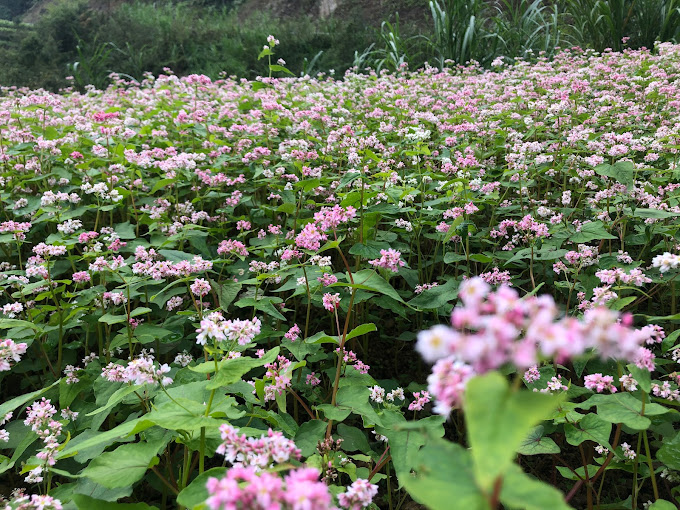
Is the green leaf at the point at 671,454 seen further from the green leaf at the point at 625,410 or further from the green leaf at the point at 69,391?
the green leaf at the point at 69,391

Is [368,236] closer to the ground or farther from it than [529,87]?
closer to the ground

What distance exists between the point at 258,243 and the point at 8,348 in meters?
1.79

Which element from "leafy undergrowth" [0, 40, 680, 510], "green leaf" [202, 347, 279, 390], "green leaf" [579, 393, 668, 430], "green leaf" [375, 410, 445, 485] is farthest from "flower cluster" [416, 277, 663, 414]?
"green leaf" [579, 393, 668, 430]

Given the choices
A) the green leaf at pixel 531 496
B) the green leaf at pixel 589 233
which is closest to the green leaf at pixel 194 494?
the green leaf at pixel 531 496

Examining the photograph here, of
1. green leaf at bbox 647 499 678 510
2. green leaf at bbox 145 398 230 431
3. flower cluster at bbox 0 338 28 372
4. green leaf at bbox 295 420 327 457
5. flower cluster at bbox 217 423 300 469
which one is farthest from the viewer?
green leaf at bbox 295 420 327 457

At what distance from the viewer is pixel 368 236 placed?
321cm

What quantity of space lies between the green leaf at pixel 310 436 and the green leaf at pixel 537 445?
78 centimetres

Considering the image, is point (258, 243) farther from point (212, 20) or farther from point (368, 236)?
point (212, 20)

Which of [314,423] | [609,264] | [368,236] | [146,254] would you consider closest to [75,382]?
[146,254]

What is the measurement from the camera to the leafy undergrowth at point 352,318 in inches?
30.9

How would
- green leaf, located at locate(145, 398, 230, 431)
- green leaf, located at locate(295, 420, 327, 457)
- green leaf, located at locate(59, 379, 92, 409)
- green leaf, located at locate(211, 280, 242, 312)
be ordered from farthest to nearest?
green leaf, located at locate(211, 280, 242, 312), green leaf, located at locate(59, 379, 92, 409), green leaf, located at locate(295, 420, 327, 457), green leaf, located at locate(145, 398, 230, 431)

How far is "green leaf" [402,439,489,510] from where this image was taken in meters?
0.68

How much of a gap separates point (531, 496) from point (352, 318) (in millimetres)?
2425

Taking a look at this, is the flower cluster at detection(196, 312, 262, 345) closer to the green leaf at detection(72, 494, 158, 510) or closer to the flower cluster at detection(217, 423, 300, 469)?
the flower cluster at detection(217, 423, 300, 469)
